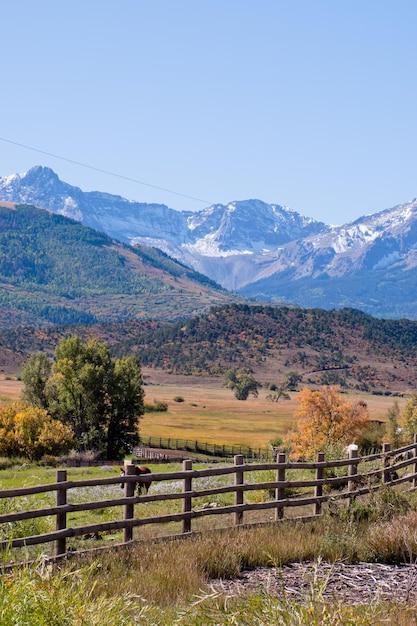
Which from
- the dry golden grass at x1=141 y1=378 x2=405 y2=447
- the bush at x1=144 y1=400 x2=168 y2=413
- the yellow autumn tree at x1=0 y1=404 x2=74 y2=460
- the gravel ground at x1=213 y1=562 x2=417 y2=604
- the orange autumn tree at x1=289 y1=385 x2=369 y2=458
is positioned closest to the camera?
the gravel ground at x1=213 y1=562 x2=417 y2=604

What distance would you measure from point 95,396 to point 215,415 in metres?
60.5

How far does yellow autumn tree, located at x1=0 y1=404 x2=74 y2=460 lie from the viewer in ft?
162

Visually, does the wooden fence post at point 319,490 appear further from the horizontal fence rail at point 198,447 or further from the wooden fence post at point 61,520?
the horizontal fence rail at point 198,447

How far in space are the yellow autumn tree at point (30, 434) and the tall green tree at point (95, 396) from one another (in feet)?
24.3

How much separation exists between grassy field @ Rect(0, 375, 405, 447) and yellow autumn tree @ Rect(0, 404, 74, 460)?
25579mm

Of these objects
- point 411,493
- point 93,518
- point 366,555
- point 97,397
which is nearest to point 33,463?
point 97,397

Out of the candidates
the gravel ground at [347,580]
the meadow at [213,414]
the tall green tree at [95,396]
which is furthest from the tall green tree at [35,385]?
the gravel ground at [347,580]

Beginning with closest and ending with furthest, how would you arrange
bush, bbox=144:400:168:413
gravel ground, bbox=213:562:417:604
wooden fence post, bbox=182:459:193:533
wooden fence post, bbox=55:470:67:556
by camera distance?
gravel ground, bbox=213:562:417:604 < wooden fence post, bbox=55:470:67:556 < wooden fence post, bbox=182:459:193:533 < bush, bbox=144:400:168:413

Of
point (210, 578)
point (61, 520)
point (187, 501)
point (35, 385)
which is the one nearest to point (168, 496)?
point (187, 501)

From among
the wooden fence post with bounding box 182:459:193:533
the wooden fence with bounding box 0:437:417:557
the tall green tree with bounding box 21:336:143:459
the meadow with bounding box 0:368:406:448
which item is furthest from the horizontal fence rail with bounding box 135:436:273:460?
the wooden fence post with bounding box 182:459:193:533

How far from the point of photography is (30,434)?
165 ft

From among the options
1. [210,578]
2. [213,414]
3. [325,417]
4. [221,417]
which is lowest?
[221,417]

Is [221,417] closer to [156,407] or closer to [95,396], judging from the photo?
[156,407]

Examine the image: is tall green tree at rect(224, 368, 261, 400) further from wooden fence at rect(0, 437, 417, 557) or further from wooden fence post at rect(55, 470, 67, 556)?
wooden fence post at rect(55, 470, 67, 556)
